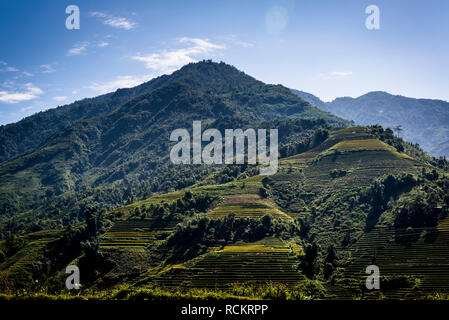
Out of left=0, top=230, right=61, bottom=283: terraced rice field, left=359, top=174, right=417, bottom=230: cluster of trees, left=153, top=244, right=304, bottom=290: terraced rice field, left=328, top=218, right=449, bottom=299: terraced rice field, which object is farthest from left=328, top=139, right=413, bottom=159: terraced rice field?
left=0, top=230, right=61, bottom=283: terraced rice field

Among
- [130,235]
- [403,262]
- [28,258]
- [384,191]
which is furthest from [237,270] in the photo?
[384,191]

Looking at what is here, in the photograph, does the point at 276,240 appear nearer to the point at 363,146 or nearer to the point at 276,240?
the point at 276,240

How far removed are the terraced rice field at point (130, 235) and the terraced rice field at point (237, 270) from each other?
21.6 m

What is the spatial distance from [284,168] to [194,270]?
7573cm

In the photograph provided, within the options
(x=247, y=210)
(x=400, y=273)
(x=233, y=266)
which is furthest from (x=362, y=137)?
(x=233, y=266)

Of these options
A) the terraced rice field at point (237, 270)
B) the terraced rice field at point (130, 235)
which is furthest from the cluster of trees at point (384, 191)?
the terraced rice field at point (130, 235)

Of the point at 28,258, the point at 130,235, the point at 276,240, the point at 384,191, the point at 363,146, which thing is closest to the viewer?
the point at 28,258

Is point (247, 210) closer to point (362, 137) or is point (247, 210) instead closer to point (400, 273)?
point (400, 273)

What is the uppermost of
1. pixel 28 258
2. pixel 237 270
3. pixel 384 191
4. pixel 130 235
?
pixel 384 191

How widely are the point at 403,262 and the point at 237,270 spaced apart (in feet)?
121

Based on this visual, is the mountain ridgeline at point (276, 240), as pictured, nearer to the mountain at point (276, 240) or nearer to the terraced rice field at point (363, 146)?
the mountain at point (276, 240)

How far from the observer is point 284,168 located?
144625 mm

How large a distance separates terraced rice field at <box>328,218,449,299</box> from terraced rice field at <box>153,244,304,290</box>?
11.3 m

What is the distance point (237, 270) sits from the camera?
77750mm
